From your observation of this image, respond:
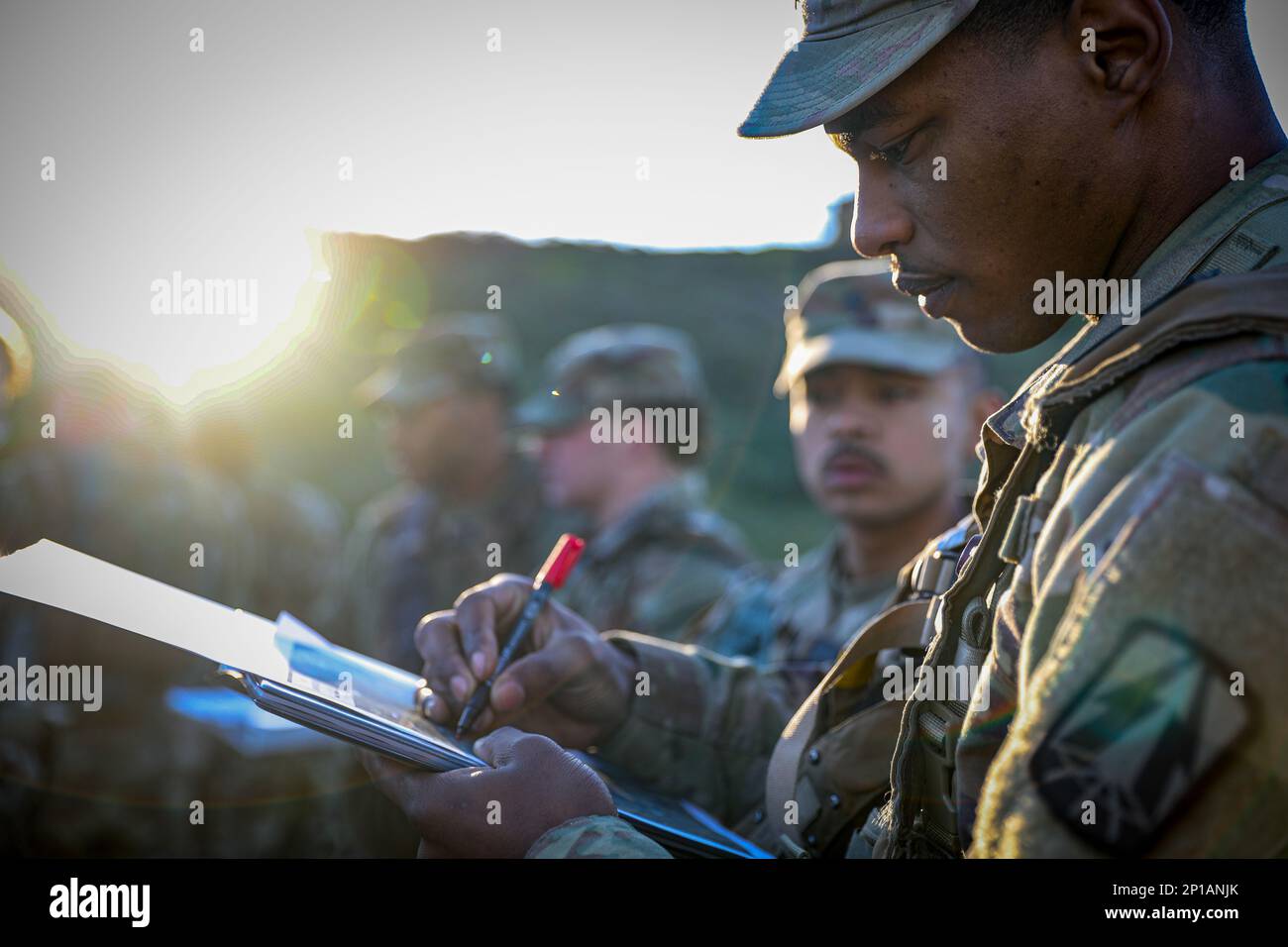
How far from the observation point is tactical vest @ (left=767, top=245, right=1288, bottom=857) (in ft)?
4.08

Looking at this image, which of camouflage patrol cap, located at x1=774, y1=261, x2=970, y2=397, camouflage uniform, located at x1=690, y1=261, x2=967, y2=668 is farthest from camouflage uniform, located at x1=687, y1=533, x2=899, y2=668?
camouflage patrol cap, located at x1=774, y1=261, x2=970, y2=397

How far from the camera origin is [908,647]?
2047mm

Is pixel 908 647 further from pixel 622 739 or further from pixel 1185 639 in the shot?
pixel 1185 639

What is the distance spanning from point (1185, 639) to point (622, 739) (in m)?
1.63

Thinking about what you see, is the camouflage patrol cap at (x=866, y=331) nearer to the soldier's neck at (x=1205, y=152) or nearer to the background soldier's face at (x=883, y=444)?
the background soldier's face at (x=883, y=444)

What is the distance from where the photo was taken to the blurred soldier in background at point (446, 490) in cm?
797

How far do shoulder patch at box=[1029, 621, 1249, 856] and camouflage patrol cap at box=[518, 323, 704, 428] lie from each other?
5.30 m

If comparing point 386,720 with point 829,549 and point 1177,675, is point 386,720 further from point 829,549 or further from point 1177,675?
point 829,549

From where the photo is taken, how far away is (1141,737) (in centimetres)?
107

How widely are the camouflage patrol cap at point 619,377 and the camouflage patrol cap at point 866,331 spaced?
167 cm

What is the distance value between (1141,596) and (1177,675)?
0.27ft

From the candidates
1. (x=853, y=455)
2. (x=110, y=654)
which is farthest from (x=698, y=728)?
(x=110, y=654)

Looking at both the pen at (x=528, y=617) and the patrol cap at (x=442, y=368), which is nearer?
the pen at (x=528, y=617)

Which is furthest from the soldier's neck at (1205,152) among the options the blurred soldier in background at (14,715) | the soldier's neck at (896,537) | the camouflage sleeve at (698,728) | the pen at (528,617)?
the blurred soldier in background at (14,715)
